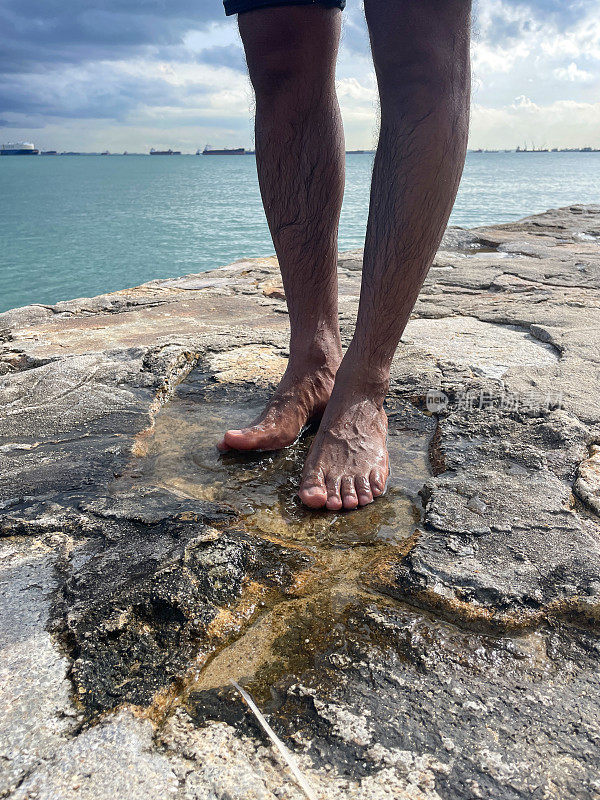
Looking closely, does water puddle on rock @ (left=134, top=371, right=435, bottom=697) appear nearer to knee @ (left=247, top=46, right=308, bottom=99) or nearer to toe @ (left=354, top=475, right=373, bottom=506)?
toe @ (left=354, top=475, right=373, bottom=506)

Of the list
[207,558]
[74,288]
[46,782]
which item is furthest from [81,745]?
[74,288]

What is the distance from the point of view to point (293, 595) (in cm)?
97

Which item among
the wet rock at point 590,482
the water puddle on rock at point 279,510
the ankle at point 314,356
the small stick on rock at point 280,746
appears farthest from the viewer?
the ankle at point 314,356

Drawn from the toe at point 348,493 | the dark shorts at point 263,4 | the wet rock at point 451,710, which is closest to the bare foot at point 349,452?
the toe at point 348,493

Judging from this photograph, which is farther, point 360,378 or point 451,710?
point 360,378

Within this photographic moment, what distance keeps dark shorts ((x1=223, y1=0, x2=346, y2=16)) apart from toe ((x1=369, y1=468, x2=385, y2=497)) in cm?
105

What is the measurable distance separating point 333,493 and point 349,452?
14 centimetres

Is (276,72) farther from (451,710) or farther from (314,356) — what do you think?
(451,710)

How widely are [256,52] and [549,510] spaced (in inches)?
47.5

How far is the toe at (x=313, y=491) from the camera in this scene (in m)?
1.21

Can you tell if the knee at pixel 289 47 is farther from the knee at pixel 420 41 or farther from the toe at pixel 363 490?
the toe at pixel 363 490

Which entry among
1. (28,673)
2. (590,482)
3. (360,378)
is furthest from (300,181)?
(28,673)

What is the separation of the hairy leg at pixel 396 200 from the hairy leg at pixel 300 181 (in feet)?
0.60

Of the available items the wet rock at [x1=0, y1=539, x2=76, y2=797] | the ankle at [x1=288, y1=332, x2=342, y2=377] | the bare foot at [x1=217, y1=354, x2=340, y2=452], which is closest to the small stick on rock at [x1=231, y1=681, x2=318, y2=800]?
the wet rock at [x1=0, y1=539, x2=76, y2=797]
